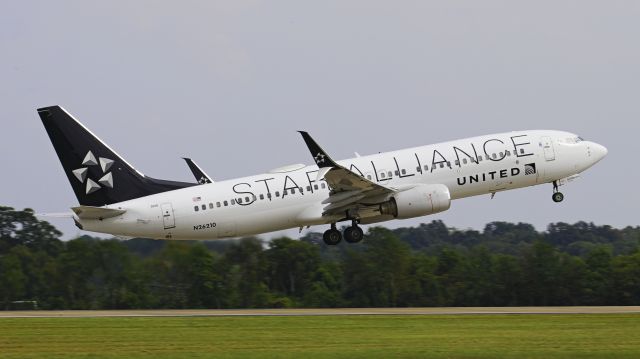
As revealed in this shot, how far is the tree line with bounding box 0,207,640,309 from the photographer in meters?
81.1

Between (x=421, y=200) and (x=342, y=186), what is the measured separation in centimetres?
445

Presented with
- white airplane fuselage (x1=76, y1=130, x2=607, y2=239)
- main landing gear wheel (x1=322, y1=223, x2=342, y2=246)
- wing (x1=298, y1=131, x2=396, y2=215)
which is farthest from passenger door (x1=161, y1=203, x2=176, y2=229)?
main landing gear wheel (x1=322, y1=223, x2=342, y2=246)

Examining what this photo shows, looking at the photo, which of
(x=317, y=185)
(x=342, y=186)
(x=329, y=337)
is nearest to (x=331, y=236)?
(x=317, y=185)

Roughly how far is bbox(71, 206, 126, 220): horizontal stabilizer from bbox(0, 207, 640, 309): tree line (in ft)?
54.0

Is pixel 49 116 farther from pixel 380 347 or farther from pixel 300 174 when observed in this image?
pixel 380 347

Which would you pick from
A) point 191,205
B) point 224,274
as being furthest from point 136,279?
point 191,205

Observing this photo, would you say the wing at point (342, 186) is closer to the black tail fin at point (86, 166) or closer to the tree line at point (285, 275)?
the black tail fin at point (86, 166)

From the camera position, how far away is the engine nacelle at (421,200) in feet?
207

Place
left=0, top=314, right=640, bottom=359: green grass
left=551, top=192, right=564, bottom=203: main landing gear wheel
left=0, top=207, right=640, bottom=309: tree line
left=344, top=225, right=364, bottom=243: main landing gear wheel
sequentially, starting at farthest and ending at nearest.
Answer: left=0, top=207, right=640, bottom=309: tree line < left=551, top=192, right=564, bottom=203: main landing gear wheel < left=344, top=225, right=364, bottom=243: main landing gear wheel < left=0, top=314, right=640, bottom=359: green grass

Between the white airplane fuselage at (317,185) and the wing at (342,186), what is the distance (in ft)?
2.54

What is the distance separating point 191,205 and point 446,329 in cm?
1852

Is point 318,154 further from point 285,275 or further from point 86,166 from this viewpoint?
point 285,275

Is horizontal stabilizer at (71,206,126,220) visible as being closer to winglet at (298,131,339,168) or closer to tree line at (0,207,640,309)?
winglet at (298,131,339,168)

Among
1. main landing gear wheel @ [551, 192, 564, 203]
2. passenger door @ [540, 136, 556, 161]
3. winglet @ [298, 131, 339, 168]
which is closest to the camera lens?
winglet @ [298, 131, 339, 168]
